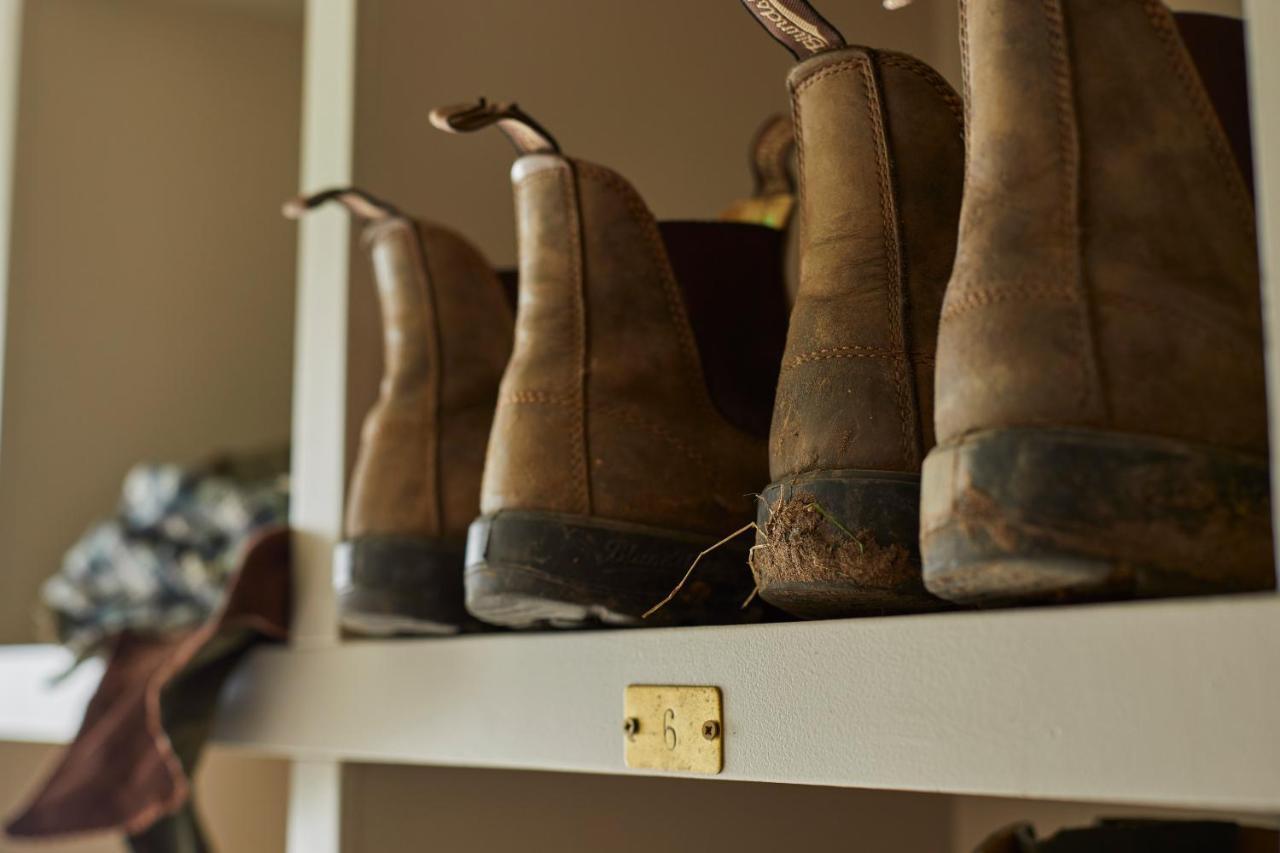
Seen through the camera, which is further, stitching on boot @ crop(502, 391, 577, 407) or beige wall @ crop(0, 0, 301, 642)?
beige wall @ crop(0, 0, 301, 642)

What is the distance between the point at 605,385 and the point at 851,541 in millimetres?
178

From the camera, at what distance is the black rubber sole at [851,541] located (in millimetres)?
481

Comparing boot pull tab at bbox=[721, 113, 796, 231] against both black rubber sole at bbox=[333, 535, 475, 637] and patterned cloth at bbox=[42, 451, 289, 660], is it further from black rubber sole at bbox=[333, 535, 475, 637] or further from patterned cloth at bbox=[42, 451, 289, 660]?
patterned cloth at bbox=[42, 451, 289, 660]

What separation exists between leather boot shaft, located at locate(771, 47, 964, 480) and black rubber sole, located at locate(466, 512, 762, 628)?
0.10 m

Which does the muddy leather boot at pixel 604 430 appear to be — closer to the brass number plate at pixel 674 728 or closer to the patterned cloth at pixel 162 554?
the brass number plate at pixel 674 728

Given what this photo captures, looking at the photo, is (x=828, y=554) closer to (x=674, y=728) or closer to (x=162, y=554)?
(x=674, y=728)

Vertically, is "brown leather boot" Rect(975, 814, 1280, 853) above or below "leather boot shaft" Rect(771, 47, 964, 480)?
below

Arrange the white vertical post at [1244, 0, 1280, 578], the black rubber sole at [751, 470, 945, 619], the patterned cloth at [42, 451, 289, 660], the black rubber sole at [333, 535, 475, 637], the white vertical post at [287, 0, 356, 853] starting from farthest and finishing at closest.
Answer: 1. the patterned cloth at [42, 451, 289, 660]
2. the white vertical post at [287, 0, 356, 853]
3. the black rubber sole at [333, 535, 475, 637]
4. the black rubber sole at [751, 470, 945, 619]
5. the white vertical post at [1244, 0, 1280, 578]

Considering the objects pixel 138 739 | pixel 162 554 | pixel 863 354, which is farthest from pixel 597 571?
pixel 162 554

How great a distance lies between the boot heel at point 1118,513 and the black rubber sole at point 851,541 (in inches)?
2.9

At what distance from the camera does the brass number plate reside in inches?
21.3

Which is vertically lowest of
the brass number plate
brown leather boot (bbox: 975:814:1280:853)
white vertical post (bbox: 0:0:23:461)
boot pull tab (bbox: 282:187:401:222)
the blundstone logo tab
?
brown leather boot (bbox: 975:814:1280:853)

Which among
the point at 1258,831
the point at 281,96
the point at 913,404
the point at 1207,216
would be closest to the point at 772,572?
the point at 913,404

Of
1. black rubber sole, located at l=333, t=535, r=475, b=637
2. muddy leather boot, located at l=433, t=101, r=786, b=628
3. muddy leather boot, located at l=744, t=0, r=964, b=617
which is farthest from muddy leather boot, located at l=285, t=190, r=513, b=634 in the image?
muddy leather boot, located at l=744, t=0, r=964, b=617
